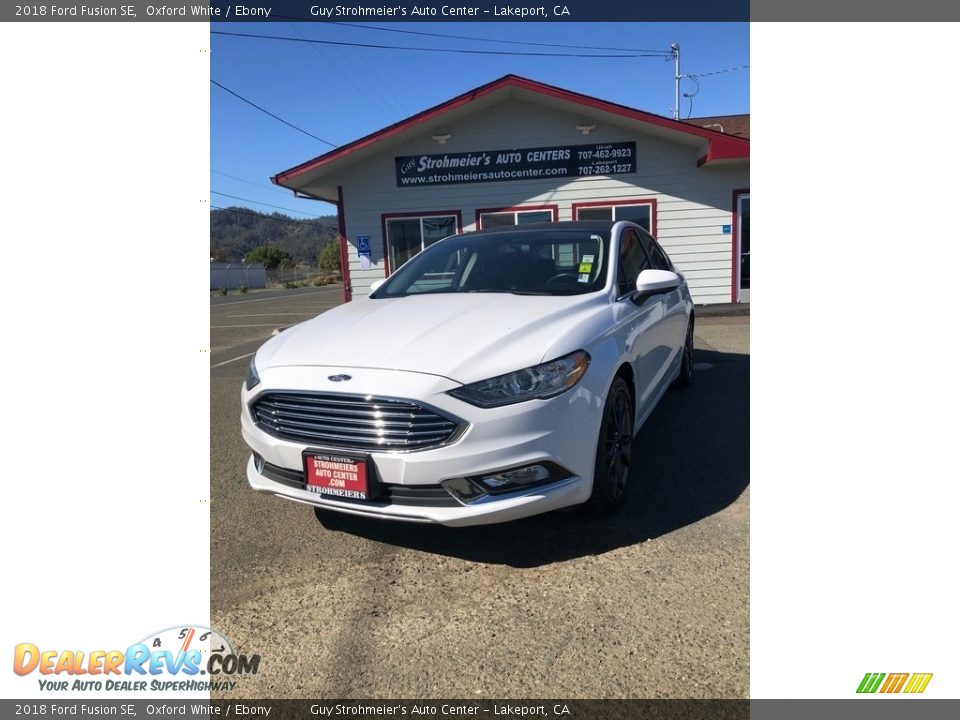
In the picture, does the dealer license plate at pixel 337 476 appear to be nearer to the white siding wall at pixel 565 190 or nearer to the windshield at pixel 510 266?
the windshield at pixel 510 266

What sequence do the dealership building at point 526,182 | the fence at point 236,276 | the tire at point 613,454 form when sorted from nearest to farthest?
the tire at point 613,454 → the dealership building at point 526,182 → the fence at point 236,276

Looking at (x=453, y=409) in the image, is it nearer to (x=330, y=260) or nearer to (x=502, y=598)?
(x=502, y=598)

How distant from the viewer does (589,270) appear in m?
3.60

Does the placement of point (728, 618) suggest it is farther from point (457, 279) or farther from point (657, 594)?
point (457, 279)

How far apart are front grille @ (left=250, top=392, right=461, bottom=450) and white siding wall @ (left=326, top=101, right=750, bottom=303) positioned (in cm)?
990

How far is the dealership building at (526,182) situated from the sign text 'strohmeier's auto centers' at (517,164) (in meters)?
0.02

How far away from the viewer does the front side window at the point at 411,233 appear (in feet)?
40.2

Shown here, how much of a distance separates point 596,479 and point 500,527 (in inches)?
23.5

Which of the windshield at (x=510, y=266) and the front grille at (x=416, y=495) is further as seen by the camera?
the windshield at (x=510, y=266)

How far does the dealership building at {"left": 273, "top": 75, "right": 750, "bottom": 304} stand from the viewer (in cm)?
1164

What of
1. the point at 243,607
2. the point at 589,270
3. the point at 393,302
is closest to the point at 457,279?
the point at 393,302
